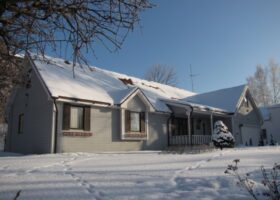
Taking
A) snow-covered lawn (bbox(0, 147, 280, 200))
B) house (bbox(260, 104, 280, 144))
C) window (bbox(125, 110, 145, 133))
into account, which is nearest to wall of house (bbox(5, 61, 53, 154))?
window (bbox(125, 110, 145, 133))

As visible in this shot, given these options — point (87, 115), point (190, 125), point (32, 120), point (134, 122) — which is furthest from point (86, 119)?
point (190, 125)

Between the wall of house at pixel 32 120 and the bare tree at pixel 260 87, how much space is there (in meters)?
41.9

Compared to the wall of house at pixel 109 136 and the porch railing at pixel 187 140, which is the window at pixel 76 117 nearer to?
the wall of house at pixel 109 136

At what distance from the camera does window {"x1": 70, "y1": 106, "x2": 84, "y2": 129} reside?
614 inches

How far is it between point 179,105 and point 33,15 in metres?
17.0

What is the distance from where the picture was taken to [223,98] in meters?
26.5

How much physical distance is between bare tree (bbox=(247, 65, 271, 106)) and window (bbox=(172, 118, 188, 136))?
31.3m

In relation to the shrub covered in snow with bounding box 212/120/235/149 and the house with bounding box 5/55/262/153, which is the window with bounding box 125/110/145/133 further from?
the shrub covered in snow with bounding box 212/120/235/149

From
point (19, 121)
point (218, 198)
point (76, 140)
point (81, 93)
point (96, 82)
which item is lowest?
point (218, 198)

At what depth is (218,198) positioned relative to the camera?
4527 millimetres

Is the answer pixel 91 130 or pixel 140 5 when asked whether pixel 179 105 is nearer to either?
pixel 91 130

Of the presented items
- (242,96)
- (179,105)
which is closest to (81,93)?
(179,105)

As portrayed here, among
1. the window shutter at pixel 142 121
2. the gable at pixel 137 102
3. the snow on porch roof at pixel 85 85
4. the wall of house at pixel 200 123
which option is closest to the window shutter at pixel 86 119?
the snow on porch roof at pixel 85 85

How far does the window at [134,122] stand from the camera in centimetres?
1847
